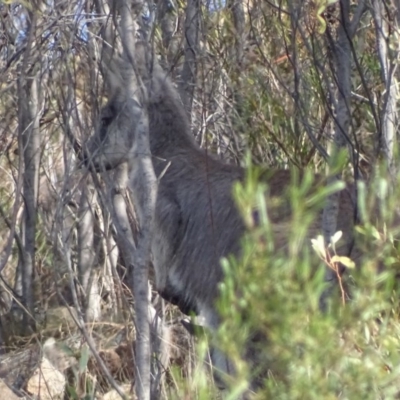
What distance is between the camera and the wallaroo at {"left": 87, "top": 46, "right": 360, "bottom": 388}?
16.6ft

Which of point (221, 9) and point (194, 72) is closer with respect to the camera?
point (194, 72)

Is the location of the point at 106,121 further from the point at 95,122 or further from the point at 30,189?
the point at 95,122

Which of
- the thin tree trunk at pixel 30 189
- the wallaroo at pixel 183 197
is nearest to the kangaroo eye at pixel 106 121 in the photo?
the wallaroo at pixel 183 197

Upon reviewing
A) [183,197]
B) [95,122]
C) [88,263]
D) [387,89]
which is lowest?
[88,263]

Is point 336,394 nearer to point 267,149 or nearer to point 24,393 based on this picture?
point 24,393

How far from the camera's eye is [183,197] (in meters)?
5.49

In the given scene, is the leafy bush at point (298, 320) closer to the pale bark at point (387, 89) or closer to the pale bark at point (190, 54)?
the pale bark at point (387, 89)

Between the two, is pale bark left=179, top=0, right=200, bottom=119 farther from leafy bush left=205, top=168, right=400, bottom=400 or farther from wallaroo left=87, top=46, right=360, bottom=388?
leafy bush left=205, top=168, right=400, bottom=400

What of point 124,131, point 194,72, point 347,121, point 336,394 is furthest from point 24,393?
point 336,394

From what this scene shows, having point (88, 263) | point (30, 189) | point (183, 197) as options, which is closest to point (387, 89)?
point (183, 197)

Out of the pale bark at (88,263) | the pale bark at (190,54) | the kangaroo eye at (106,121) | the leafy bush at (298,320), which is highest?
the pale bark at (190,54)

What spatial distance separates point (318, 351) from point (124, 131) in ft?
11.7

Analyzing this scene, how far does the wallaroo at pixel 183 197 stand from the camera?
506 centimetres

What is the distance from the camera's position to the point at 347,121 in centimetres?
399
